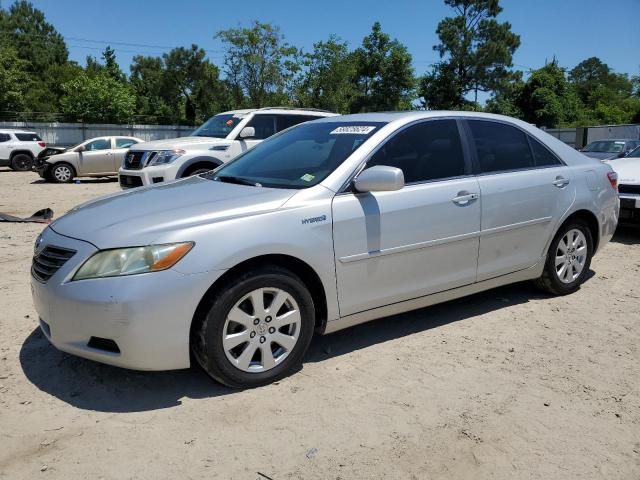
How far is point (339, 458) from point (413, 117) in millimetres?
2563

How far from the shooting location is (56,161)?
1741cm

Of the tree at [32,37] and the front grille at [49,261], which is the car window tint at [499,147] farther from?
the tree at [32,37]

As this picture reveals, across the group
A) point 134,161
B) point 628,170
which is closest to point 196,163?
point 134,161

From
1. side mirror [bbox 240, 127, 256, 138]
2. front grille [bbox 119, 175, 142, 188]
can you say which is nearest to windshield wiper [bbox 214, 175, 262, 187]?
front grille [bbox 119, 175, 142, 188]

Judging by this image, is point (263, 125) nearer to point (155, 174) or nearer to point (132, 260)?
point (155, 174)

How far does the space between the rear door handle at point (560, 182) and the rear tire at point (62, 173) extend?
53.4 feet

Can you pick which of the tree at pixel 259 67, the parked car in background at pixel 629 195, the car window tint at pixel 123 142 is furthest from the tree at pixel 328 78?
the parked car in background at pixel 629 195

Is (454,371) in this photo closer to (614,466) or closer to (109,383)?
(614,466)

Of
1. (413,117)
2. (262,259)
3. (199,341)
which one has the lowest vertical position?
(199,341)

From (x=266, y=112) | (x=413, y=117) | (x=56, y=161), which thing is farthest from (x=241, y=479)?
(x=56, y=161)

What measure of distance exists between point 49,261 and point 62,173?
15.9 metres

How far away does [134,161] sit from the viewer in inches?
391

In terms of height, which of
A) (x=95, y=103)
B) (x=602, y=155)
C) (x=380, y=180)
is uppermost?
(x=95, y=103)

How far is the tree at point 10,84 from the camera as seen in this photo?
4212 cm
